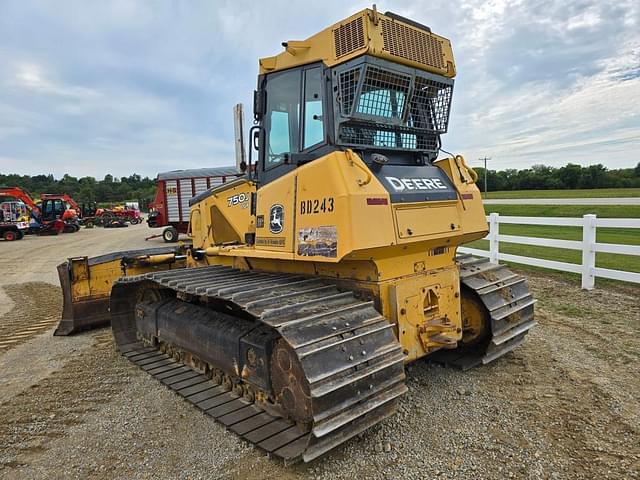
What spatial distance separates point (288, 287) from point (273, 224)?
26.8 inches

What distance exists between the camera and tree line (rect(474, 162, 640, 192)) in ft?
159

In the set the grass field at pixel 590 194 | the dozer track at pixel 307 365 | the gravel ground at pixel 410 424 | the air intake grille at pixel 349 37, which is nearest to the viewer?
the dozer track at pixel 307 365

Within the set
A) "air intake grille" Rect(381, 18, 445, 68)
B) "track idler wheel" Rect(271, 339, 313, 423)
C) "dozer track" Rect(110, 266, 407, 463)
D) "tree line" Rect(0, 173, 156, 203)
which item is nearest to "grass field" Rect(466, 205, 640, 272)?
"air intake grille" Rect(381, 18, 445, 68)

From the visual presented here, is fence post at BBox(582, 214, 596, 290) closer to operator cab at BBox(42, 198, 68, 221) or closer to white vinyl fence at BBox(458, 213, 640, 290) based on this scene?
white vinyl fence at BBox(458, 213, 640, 290)

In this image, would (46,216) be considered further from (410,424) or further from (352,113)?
(410,424)

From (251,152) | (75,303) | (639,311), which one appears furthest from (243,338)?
(639,311)

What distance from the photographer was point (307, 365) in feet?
9.50

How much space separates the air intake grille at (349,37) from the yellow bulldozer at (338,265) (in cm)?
1

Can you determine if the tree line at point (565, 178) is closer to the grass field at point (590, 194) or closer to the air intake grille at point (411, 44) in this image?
the grass field at point (590, 194)

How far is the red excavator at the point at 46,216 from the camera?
96.5 ft

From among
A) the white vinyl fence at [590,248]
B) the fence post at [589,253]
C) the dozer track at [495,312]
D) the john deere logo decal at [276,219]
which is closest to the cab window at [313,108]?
the john deere logo decal at [276,219]

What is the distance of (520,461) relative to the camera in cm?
311

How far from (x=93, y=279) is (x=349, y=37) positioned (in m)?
5.12

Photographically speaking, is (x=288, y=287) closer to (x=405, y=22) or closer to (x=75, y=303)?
(x=405, y=22)
